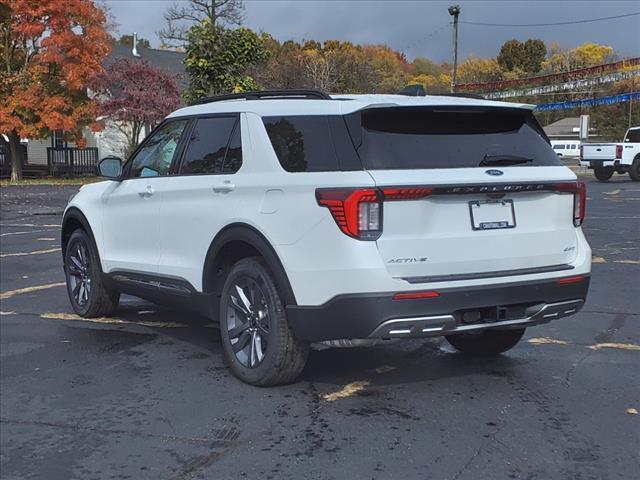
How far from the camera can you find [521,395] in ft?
14.6

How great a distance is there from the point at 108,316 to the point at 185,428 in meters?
3.00

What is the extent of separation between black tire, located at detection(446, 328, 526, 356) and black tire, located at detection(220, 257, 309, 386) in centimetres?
147

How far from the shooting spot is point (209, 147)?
16.7 feet

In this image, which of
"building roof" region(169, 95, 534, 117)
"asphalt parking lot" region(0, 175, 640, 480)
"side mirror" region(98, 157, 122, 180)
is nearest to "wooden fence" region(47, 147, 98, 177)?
"asphalt parking lot" region(0, 175, 640, 480)

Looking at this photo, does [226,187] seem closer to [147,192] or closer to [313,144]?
[313,144]

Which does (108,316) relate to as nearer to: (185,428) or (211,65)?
(185,428)

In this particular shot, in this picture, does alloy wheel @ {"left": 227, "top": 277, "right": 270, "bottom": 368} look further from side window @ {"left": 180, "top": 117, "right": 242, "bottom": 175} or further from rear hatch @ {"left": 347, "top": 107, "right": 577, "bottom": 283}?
rear hatch @ {"left": 347, "top": 107, "right": 577, "bottom": 283}

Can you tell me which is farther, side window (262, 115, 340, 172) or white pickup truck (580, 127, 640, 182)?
white pickup truck (580, 127, 640, 182)

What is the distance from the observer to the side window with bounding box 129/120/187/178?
18.1ft

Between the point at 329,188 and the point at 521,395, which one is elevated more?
the point at 329,188

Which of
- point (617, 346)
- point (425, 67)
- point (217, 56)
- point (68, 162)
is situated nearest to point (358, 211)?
point (617, 346)

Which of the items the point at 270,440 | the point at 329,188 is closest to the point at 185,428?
the point at 270,440

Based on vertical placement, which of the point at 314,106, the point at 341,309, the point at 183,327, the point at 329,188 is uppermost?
the point at 314,106

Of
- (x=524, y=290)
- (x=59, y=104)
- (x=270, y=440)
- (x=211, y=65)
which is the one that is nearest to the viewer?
(x=270, y=440)
